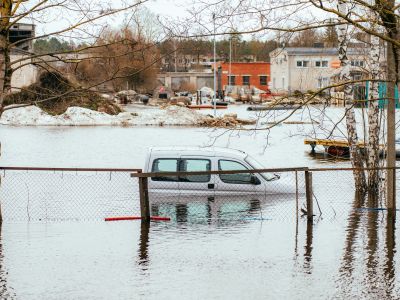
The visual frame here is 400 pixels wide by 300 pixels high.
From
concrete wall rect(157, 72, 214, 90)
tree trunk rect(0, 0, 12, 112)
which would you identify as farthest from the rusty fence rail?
concrete wall rect(157, 72, 214, 90)

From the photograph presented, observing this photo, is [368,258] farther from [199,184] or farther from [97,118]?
[97,118]

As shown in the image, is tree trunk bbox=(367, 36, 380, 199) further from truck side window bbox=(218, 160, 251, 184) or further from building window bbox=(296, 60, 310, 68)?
building window bbox=(296, 60, 310, 68)

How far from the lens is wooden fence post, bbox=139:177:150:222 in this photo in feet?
64.0

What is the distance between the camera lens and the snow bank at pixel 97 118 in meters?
80.7

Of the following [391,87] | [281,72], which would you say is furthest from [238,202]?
[281,72]

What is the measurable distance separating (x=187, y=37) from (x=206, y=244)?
4.26m

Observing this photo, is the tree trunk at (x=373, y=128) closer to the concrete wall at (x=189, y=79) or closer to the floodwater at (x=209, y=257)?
the floodwater at (x=209, y=257)

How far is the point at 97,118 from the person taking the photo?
83.2 m

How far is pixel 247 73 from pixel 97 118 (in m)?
65.2

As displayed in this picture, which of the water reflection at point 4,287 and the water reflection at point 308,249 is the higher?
the water reflection at point 4,287

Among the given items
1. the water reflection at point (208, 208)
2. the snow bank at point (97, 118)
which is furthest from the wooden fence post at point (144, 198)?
the snow bank at point (97, 118)

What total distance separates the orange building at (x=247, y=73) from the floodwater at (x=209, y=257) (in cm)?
11948

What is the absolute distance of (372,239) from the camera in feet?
60.2

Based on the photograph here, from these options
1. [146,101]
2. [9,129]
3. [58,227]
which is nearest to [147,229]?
[58,227]
